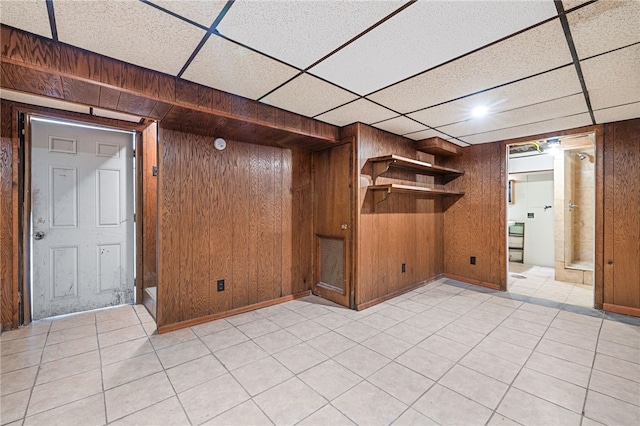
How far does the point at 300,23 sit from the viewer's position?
1.67 m

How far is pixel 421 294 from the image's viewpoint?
13.8 feet

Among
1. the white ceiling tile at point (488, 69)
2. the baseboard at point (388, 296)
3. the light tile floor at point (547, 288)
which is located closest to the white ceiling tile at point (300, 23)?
the white ceiling tile at point (488, 69)

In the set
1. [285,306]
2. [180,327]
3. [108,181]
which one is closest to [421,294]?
[285,306]

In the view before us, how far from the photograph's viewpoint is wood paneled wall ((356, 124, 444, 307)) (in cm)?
364

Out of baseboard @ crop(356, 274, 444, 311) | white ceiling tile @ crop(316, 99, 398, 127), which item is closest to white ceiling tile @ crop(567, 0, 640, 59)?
white ceiling tile @ crop(316, 99, 398, 127)

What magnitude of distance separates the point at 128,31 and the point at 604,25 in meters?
2.90

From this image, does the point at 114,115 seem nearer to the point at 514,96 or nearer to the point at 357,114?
the point at 357,114

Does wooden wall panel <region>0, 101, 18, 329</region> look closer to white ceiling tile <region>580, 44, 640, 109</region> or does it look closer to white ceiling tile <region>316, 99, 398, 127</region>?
white ceiling tile <region>316, 99, 398, 127</region>

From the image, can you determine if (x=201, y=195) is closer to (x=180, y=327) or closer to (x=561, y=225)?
(x=180, y=327)

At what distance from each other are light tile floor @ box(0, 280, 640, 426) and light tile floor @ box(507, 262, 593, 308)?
2.56 ft

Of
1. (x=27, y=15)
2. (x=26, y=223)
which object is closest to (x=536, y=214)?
(x=27, y=15)

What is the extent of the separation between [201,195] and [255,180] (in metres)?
0.70

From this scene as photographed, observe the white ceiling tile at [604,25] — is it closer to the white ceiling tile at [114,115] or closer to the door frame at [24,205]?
the white ceiling tile at [114,115]

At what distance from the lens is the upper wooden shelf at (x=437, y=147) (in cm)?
435
